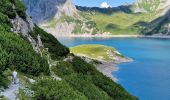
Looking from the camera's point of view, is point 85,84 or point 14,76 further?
point 85,84

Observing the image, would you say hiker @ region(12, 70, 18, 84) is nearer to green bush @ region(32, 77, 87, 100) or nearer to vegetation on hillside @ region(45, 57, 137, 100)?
green bush @ region(32, 77, 87, 100)

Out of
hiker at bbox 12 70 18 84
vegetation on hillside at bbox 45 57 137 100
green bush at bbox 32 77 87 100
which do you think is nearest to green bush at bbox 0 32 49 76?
hiker at bbox 12 70 18 84

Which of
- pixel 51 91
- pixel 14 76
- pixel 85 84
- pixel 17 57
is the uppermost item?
pixel 17 57

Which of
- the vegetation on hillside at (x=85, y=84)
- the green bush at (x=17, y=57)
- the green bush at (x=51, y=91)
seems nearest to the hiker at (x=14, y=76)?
the green bush at (x=17, y=57)

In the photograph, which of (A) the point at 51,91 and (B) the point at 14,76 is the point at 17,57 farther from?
(A) the point at 51,91

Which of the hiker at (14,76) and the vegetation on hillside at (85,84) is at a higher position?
the hiker at (14,76)

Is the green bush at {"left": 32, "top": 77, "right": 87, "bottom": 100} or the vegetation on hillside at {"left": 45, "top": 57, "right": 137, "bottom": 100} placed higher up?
the green bush at {"left": 32, "top": 77, "right": 87, "bottom": 100}

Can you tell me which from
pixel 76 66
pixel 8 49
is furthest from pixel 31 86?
pixel 76 66

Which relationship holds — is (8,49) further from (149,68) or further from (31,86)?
(149,68)

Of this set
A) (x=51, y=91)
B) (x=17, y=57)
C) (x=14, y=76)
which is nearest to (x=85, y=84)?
(x=17, y=57)

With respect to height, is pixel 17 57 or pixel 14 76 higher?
pixel 17 57

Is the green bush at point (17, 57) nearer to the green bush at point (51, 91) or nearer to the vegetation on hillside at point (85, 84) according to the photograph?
the green bush at point (51, 91)
